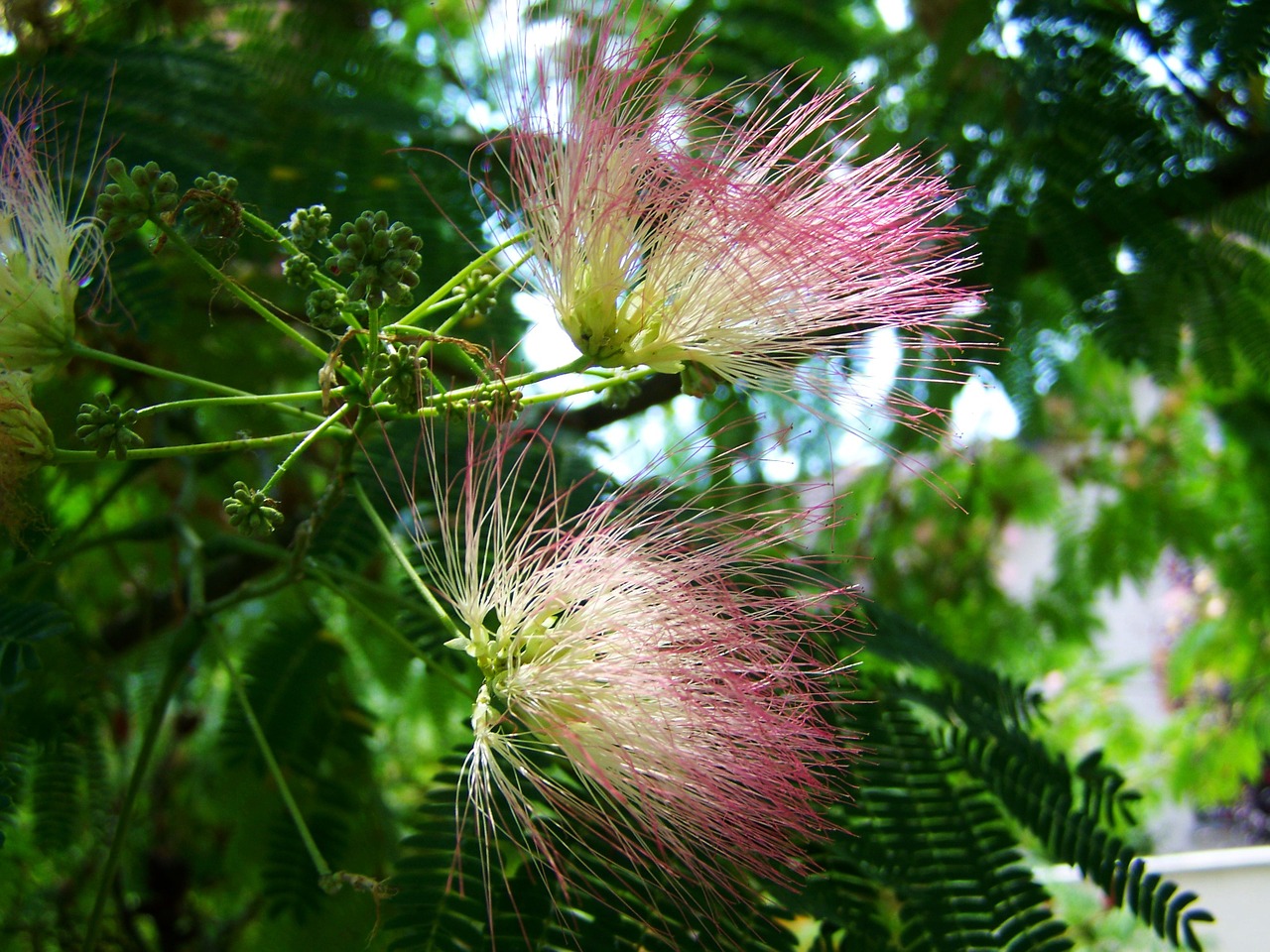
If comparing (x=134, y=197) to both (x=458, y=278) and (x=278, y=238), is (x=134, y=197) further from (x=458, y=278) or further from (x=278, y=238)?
(x=458, y=278)

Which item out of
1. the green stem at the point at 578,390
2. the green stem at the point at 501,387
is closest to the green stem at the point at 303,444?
the green stem at the point at 501,387

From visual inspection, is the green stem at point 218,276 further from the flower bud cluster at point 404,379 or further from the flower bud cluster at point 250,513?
the flower bud cluster at point 250,513

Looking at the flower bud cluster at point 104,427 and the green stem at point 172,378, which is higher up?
the green stem at point 172,378

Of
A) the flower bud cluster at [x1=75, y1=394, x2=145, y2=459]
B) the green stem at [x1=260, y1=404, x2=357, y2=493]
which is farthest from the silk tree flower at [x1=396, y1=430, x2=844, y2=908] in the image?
the flower bud cluster at [x1=75, y1=394, x2=145, y2=459]

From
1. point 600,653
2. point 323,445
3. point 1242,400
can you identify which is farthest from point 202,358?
point 1242,400

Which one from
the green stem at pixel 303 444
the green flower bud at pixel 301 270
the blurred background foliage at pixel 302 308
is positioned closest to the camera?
the green stem at pixel 303 444

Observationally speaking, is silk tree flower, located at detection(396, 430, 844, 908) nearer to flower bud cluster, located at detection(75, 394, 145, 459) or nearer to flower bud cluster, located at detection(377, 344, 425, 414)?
flower bud cluster, located at detection(377, 344, 425, 414)

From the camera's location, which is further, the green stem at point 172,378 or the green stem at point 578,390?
the green stem at point 578,390

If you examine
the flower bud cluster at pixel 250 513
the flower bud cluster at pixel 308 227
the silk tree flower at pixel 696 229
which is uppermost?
the silk tree flower at pixel 696 229
